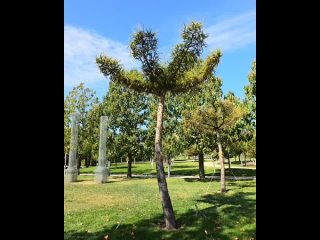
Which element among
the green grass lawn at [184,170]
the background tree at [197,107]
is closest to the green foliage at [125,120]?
the background tree at [197,107]

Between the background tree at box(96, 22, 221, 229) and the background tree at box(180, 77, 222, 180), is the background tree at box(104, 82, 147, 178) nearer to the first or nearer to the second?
the background tree at box(180, 77, 222, 180)

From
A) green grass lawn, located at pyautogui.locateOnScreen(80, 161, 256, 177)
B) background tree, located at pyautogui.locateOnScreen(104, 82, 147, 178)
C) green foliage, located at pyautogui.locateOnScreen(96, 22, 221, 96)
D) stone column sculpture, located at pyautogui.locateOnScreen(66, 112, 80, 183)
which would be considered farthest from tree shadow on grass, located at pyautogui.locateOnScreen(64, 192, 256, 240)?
→ green grass lawn, located at pyautogui.locateOnScreen(80, 161, 256, 177)

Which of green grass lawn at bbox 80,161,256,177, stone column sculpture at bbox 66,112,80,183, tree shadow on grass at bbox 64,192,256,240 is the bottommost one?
tree shadow on grass at bbox 64,192,256,240

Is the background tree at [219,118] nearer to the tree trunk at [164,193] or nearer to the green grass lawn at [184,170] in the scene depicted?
the tree trunk at [164,193]

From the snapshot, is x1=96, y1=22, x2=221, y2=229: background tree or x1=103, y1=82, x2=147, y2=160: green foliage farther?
x1=103, y1=82, x2=147, y2=160: green foliage

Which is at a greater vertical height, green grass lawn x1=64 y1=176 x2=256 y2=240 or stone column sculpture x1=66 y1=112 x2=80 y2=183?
stone column sculpture x1=66 y1=112 x2=80 y2=183

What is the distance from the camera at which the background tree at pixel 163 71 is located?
898cm

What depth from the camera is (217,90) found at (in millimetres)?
26297

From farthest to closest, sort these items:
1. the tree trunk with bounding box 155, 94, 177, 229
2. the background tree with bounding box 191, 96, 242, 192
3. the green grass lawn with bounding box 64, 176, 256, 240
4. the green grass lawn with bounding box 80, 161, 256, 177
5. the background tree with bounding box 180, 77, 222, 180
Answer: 1. the green grass lawn with bounding box 80, 161, 256, 177
2. the background tree with bounding box 180, 77, 222, 180
3. the background tree with bounding box 191, 96, 242, 192
4. the tree trunk with bounding box 155, 94, 177, 229
5. the green grass lawn with bounding box 64, 176, 256, 240

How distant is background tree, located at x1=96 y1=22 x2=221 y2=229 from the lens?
898 centimetres
